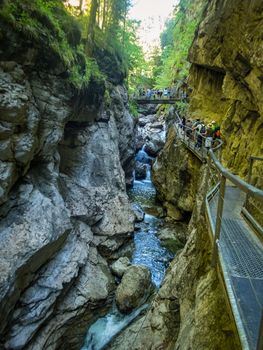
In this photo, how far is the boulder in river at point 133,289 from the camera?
33.3 feet

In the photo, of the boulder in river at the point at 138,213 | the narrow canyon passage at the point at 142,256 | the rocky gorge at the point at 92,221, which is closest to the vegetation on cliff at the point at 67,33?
the rocky gorge at the point at 92,221

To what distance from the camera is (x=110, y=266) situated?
1212cm

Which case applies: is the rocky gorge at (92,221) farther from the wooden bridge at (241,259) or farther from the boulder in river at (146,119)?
the boulder in river at (146,119)

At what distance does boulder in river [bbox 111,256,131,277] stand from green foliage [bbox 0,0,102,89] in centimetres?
798

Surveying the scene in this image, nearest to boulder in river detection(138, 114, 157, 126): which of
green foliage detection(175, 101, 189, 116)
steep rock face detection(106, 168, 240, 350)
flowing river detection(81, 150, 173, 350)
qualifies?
green foliage detection(175, 101, 189, 116)

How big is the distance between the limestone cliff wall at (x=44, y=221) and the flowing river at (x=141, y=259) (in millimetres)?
Answer: 475

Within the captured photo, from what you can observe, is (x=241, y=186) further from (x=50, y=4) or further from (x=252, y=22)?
(x=50, y=4)

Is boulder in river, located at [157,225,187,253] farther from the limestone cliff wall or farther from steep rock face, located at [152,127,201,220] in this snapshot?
the limestone cliff wall

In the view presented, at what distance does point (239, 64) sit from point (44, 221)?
9.26 metres

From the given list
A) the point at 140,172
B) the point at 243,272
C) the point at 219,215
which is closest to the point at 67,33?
the point at 219,215

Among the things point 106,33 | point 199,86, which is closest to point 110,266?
point 199,86

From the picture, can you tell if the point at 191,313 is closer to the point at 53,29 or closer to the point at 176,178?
the point at 53,29

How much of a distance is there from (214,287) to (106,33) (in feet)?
67.8

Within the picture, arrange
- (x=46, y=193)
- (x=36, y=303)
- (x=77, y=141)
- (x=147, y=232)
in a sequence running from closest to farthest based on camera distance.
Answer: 1. (x=36, y=303)
2. (x=46, y=193)
3. (x=77, y=141)
4. (x=147, y=232)
